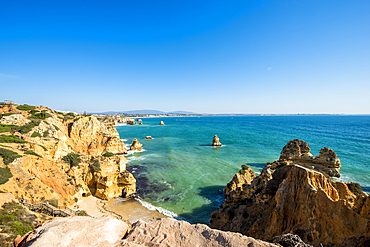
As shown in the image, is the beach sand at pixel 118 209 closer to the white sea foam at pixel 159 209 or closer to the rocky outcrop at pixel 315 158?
the white sea foam at pixel 159 209

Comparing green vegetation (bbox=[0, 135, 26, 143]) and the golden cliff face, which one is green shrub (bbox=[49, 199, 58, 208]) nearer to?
the golden cliff face

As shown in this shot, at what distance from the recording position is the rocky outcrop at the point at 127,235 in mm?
4703

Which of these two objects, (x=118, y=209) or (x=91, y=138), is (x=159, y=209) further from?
(x=91, y=138)

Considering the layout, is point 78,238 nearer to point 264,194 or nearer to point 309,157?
point 264,194

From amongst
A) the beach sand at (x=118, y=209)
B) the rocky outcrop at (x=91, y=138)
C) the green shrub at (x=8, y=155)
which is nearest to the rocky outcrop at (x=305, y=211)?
the beach sand at (x=118, y=209)

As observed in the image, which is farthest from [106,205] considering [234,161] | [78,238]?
[234,161]

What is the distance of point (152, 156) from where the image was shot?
45.5 m

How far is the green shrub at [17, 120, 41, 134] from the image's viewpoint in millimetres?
25425

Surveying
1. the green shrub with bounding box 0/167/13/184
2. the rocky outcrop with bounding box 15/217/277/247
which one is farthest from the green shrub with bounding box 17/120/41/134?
the rocky outcrop with bounding box 15/217/277/247

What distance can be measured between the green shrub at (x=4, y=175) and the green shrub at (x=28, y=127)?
13.7 meters

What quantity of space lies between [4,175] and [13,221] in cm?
673

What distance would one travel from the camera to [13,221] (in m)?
10.6

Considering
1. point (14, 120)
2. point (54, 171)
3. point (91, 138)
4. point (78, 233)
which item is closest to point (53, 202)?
point (54, 171)

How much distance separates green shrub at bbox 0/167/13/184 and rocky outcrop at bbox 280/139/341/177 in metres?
40.9
